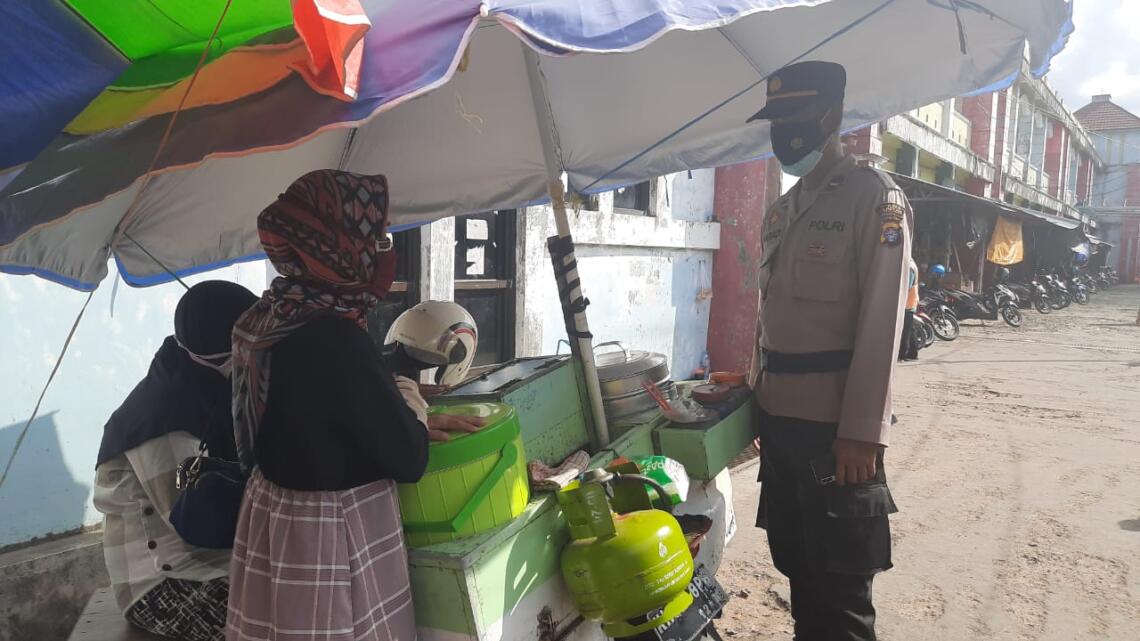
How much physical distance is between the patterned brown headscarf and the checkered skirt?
18 centimetres

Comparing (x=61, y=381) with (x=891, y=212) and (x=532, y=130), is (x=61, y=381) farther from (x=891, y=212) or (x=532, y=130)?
(x=891, y=212)

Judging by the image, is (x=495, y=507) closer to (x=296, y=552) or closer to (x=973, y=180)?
(x=296, y=552)

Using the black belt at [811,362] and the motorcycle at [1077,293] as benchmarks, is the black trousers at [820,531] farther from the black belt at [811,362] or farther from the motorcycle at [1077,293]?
the motorcycle at [1077,293]

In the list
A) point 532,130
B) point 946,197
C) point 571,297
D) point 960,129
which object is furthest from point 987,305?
point 571,297

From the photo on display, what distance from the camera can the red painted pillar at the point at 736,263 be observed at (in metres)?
8.62

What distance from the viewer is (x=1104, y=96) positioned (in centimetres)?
4762

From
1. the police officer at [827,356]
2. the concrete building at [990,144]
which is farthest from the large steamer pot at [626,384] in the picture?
the concrete building at [990,144]

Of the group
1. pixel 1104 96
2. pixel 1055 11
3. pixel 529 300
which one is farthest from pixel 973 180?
pixel 1104 96

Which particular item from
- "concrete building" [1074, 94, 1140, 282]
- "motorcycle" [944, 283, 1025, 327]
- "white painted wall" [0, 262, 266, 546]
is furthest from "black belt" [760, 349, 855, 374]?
"concrete building" [1074, 94, 1140, 282]

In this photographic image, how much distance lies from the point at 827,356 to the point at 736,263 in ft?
22.6

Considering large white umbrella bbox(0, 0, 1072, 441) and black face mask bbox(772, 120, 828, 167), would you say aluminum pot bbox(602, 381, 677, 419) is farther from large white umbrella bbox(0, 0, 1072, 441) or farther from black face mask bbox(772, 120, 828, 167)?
black face mask bbox(772, 120, 828, 167)

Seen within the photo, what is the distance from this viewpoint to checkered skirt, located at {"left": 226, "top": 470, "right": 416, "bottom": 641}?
1.48 m

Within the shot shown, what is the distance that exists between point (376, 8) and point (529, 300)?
463cm

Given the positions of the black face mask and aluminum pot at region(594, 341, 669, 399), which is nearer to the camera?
the black face mask
